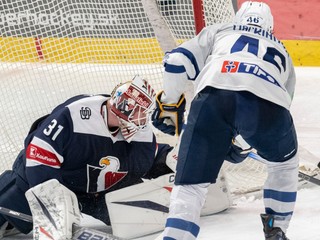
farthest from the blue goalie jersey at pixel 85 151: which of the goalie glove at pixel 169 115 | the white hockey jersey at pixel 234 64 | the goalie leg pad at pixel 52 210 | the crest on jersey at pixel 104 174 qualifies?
the white hockey jersey at pixel 234 64

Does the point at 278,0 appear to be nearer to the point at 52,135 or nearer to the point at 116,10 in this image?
the point at 116,10

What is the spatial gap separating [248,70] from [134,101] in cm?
61

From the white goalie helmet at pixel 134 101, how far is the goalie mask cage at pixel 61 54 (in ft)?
3.29

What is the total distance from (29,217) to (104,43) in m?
1.64

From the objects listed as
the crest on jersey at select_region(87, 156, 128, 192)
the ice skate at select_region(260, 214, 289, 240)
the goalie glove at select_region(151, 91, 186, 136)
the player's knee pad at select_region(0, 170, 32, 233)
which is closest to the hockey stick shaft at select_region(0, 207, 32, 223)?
the player's knee pad at select_region(0, 170, 32, 233)

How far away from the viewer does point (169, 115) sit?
3.07 metres

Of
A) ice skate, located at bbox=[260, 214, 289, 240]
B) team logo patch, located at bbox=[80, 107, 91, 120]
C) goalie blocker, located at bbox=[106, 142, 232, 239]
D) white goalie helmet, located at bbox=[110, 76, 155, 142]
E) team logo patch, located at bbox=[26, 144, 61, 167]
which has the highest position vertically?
white goalie helmet, located at bbox=[110, 76, 155, 142]

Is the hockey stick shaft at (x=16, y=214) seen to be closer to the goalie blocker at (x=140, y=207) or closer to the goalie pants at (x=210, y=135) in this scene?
the goalie blocker at (x=140, y=207)

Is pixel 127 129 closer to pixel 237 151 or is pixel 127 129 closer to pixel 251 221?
pixel 237 151

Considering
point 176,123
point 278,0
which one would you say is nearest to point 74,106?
point 176,123

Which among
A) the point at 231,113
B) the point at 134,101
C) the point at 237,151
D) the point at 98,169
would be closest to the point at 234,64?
the point at 231,113

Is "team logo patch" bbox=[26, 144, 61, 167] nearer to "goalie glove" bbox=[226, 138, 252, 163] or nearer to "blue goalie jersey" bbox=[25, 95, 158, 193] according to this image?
"blue goalie jersey" bbox=[25, 95, 158, 193]

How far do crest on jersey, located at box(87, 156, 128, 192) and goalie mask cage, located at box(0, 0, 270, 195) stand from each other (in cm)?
89

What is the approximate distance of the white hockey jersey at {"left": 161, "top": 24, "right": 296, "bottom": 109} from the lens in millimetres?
2656
